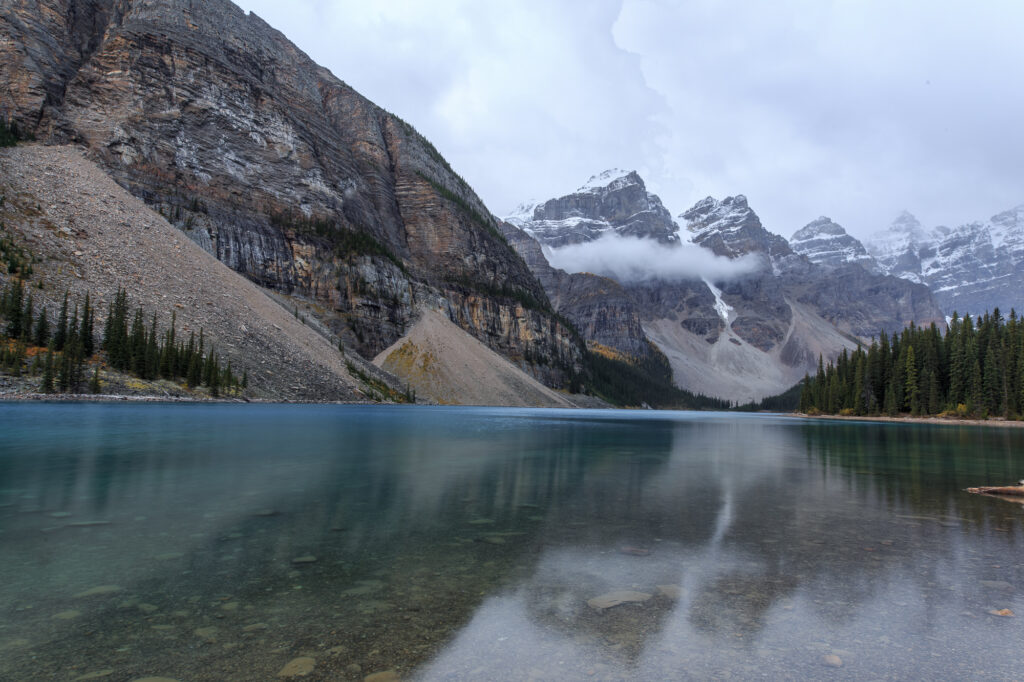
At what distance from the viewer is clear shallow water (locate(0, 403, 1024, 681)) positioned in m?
6.26

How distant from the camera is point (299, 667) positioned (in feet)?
19.1

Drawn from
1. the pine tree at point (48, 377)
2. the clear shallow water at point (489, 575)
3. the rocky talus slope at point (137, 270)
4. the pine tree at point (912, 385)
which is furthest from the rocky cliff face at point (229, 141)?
the pine tree at point (912, 385)

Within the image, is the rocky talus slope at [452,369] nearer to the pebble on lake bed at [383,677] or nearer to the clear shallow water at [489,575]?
the clear shallow water at [489,575]

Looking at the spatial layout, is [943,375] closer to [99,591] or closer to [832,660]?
[832,660]

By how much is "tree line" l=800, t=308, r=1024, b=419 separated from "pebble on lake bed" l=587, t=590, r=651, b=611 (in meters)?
102

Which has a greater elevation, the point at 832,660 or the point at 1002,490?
the point at 1002,490

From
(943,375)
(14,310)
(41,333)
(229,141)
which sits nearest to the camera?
(14,310)

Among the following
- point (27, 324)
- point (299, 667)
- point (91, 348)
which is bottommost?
point (299, 667)

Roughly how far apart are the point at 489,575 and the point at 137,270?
278ft

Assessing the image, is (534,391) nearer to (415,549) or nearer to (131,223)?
(131,223)

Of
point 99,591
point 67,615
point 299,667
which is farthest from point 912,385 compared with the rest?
point 67,615

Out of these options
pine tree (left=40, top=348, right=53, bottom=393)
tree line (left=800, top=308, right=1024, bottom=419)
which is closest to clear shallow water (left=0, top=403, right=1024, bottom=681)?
pine tree (left=40, top=348, right=53, bottom=393)

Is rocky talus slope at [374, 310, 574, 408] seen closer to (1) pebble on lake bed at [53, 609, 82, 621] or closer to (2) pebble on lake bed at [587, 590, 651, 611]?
(2) pebble on lake bed at [587, 590, 651, 611]


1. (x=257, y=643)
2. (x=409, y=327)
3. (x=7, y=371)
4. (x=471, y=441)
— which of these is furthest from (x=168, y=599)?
(x=409, y=327)
